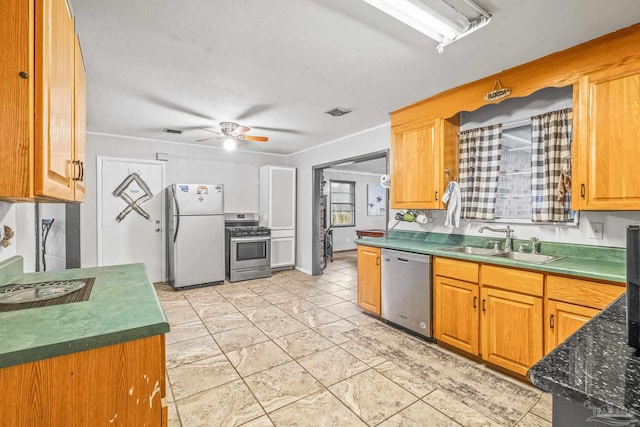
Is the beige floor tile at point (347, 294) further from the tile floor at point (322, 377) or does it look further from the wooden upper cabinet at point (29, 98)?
the wooden upper cabinet at point (29, 98)

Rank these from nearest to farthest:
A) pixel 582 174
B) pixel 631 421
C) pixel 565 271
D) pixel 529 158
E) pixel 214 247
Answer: pixel 631 421 → pixel 565 271 → pixel 582 174 → pixel 529 158 → pixel 214 247

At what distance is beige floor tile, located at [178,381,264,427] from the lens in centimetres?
180

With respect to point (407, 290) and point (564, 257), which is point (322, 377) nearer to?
point (407, 290)

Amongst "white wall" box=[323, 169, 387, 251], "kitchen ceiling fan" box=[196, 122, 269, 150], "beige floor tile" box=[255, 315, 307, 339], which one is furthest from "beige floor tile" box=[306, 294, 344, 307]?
"white wall" box=[323, 169, 387, 251]

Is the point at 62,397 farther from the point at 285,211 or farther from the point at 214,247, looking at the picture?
the point at 285,211

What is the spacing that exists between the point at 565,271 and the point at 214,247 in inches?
175

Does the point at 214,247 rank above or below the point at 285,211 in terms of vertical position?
below

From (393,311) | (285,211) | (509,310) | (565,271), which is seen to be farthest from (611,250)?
(285,211)

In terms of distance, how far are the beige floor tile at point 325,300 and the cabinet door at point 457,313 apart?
1.56m

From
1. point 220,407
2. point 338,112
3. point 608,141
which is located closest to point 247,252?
point 338,112

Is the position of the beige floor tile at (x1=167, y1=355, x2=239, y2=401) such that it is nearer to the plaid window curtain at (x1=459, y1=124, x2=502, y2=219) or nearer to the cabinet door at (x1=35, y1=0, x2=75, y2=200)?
the cabinet door at (x1=35, y1=0, x2=75, y2=200)

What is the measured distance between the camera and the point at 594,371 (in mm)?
664

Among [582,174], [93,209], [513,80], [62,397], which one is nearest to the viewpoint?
[62,397]

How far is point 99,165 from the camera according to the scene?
448 centimetres
